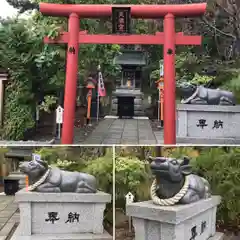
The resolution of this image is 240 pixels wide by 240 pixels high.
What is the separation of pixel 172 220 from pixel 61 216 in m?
1.00

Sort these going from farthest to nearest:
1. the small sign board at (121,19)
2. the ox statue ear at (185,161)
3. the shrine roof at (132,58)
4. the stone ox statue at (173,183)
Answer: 1. the shrine roof at (132,58)
2. the small sign board at (121,19)
3. the ox statue ear at (185,161)
4. the stone ox statue at (173,183)

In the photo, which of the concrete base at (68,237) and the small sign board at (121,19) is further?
the small sign board at (121,19)

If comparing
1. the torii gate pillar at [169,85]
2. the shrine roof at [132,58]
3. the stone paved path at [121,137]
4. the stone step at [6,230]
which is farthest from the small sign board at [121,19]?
the shrine roof at [132,58]

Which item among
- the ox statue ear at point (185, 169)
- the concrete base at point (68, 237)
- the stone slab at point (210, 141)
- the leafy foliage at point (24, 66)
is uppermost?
the leafy foliage at point (24, 66)

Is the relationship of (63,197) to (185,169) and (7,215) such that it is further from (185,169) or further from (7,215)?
(185,169)

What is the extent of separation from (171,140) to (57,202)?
11.3 ft

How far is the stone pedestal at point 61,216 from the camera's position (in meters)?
2.86

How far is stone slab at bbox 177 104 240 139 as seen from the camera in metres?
6.39

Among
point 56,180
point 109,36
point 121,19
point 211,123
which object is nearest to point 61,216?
point 56,180

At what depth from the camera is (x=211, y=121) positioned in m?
6.41

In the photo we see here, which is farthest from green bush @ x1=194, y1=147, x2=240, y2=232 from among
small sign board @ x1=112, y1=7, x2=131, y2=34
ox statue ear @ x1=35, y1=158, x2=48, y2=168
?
small sign board @ x1=112, y1=7, x2=131, y2=34

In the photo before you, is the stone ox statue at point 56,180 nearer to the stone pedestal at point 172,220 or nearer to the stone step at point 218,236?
the stone pedestal at point 172,220

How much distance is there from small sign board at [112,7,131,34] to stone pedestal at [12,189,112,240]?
13.8ft

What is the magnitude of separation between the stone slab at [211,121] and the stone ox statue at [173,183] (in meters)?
3.60
